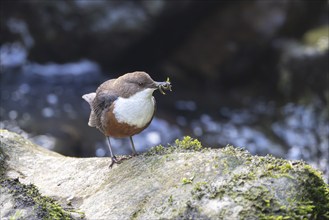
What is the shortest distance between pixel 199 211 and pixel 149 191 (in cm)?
41

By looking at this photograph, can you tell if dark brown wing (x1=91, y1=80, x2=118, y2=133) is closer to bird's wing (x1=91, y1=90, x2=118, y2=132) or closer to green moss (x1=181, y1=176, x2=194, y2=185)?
bird's wing (x1=91, y1=90, x2=118, y2=132)

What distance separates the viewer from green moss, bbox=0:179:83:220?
2.91 m

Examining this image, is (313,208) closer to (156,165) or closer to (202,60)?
(156,165)

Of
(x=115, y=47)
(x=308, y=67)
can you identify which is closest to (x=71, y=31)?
(x=115, y=47)

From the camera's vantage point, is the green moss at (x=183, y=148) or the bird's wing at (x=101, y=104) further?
the bird's wing at (x=101, y=104)

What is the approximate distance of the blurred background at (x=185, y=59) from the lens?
29.9ft

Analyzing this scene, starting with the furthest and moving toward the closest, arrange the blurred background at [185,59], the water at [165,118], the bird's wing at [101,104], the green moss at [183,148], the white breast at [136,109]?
1. the blurred background at [185,59]
2. the water at [165,118]
3. the bird's wing at [101,104]
4. the white breast at [136,109]
5. the green moss at [183,148]

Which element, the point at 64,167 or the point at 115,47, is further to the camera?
the point at 115,47

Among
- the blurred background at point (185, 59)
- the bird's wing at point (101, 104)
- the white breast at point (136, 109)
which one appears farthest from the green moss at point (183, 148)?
the blurred background at point (185, 59)

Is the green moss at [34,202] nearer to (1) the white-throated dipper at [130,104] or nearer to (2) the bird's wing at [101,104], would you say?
(1) the white-throated dipper at [130,104]

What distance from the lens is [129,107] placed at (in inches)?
147

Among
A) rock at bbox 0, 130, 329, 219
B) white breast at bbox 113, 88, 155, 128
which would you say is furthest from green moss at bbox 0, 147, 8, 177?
white breast at bbox 113, 88, 155, 128

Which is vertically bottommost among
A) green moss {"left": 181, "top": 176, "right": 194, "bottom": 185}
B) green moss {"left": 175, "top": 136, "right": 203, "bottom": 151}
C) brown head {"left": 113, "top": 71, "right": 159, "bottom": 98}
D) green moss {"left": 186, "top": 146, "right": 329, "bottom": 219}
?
green moss {"left": 186, "top": 146, "right": 329, "bottom": 219}

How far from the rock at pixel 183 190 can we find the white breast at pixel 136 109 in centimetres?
31
